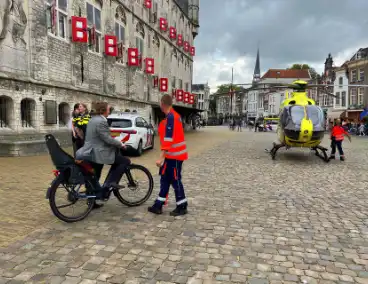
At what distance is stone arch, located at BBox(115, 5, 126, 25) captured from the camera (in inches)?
838

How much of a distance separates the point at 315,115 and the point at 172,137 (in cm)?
905

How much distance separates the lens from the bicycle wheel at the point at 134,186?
17.5 ft

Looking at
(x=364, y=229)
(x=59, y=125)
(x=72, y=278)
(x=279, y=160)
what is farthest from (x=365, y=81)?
(x=72, y=278)

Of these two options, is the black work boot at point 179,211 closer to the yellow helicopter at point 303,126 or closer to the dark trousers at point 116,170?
the dark trousers at point 116,170

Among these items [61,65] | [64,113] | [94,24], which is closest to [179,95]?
[94,24]

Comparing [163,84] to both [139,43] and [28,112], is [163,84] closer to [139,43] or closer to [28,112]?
[139,43]

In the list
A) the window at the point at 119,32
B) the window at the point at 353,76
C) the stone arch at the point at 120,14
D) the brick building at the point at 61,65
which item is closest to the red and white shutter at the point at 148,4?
the brick building at the point at 61,65

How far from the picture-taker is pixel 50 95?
14586mm

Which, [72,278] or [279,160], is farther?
[279,160]

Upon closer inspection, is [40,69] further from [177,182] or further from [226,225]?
[226,225]

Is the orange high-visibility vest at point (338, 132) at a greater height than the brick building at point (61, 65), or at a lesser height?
lesser

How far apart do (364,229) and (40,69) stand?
45.3ft

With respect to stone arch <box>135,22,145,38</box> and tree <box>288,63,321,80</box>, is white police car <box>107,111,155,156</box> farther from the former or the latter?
tree <box>288,63,321,80</box>

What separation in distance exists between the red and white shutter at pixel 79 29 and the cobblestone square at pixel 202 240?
1090 cm
